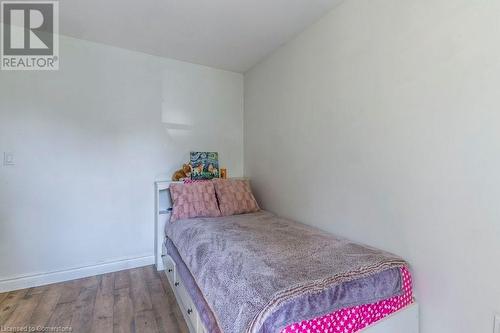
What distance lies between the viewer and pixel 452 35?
122cm

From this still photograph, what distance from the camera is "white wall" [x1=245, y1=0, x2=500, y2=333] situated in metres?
1.13

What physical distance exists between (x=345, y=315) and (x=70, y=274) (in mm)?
2490

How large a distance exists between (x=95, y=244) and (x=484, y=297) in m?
2.94

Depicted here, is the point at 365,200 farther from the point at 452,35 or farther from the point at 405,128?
the point at 452,35

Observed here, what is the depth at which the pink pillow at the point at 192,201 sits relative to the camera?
2.40m

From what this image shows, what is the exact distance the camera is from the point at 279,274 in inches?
47.3

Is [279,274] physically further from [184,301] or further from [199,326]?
[184,301]

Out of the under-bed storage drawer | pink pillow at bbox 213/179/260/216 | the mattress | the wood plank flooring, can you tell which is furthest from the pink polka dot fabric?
pink pillow at bbox 213/179/260/216

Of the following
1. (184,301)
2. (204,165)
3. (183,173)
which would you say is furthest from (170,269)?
(204,165)

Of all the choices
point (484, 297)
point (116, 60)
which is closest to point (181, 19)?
point (116, 60)

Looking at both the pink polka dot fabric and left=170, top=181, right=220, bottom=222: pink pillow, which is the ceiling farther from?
the pink polka dot fabric

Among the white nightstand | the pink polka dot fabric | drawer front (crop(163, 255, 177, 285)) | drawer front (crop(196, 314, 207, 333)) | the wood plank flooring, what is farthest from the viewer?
the white nightstand

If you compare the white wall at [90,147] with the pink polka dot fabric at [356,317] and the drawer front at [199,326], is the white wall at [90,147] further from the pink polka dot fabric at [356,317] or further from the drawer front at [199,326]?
the pink polka dot fabric at [356,317]

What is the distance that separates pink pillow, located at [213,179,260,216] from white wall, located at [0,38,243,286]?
61 centimetres
